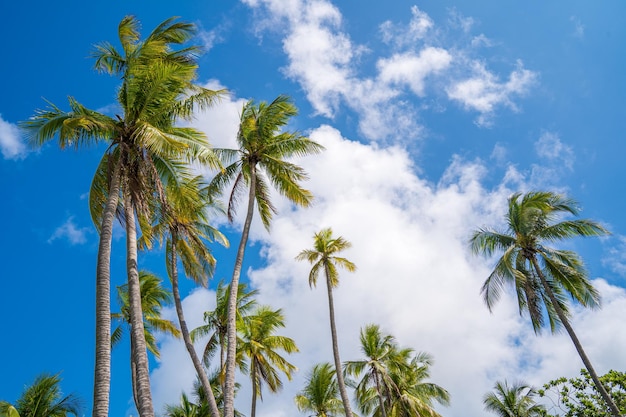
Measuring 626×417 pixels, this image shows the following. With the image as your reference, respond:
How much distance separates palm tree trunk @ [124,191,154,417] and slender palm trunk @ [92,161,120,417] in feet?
3.29

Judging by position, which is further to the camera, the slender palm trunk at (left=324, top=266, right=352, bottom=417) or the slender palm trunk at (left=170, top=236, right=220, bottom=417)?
the slender palm trunk at (left=324, top=266, right=352, bottom=417)

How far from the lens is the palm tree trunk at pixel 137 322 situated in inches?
371

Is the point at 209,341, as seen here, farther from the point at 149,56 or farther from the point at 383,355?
the point at 149,56

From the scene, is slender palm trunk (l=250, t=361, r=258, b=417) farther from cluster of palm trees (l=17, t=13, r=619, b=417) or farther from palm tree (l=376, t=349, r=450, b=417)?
palm tree (l=376, t=349, r=450, b=417)

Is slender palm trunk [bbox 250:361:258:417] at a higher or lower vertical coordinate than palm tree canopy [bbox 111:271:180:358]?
lower

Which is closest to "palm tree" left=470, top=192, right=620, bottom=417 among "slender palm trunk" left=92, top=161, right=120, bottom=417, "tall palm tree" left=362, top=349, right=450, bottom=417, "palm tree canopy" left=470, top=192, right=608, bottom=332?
"palm tree canopy" left=470, top=192, right=608, bottom=332

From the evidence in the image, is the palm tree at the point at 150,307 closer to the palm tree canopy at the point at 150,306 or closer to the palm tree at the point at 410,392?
the palm tree canopy at the point at 150,306

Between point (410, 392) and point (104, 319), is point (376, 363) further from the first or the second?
point (104, 319)

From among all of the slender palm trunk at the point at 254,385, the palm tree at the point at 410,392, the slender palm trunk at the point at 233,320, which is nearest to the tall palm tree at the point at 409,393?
the palm tree at the point at 410,392

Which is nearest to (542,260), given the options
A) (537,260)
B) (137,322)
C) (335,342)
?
(537,260)

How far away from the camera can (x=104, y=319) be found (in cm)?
923

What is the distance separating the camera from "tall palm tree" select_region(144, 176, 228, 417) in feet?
45.3

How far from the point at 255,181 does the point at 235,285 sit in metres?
4.60

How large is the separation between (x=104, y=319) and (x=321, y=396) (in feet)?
71.7
